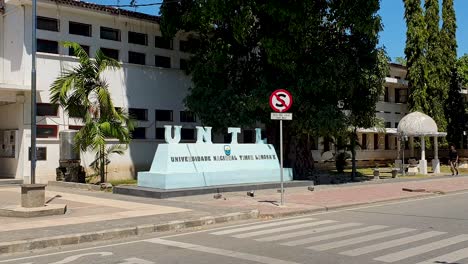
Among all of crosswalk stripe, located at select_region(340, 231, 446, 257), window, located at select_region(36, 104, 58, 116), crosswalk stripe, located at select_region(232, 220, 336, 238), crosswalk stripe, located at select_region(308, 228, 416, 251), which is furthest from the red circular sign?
window, located at select_region(36, 104, 58, 116)

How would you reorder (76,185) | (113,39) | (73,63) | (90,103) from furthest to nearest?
(113,39) → (73,63) → (90,103) → (76,185)

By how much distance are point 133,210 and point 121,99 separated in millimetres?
12660

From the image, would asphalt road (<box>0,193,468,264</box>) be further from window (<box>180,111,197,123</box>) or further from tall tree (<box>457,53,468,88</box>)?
tall tree (<box>457,53,468,88</box>)

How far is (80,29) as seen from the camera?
2500 centimetres

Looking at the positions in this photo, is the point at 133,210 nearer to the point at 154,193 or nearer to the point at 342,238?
the point at 154,193

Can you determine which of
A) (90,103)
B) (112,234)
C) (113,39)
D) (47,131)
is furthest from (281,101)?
(113,39)

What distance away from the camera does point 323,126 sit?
23047 mm

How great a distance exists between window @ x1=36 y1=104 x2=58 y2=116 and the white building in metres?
0.04

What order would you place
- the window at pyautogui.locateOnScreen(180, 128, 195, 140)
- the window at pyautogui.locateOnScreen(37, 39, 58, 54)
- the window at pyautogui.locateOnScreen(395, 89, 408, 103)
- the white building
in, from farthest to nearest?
Answer: the window at pyautogui.locateOnScreen(395, 89, 408, 103), the window at pyautogui.locateOnScreen(180, 128, 195, 140), the window at pyautogui.locateOnScreen(37, 39, 58, 54), the white building

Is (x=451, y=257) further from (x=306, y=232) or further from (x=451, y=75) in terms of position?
(x=451, y=75)

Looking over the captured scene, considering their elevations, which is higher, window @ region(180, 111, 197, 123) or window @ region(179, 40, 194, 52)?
window @ region(179, 40, 194, 52)

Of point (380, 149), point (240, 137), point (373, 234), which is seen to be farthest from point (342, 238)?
point (380, 149)

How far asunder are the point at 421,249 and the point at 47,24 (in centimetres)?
1995

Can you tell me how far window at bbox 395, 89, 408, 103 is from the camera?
46.1 meters
